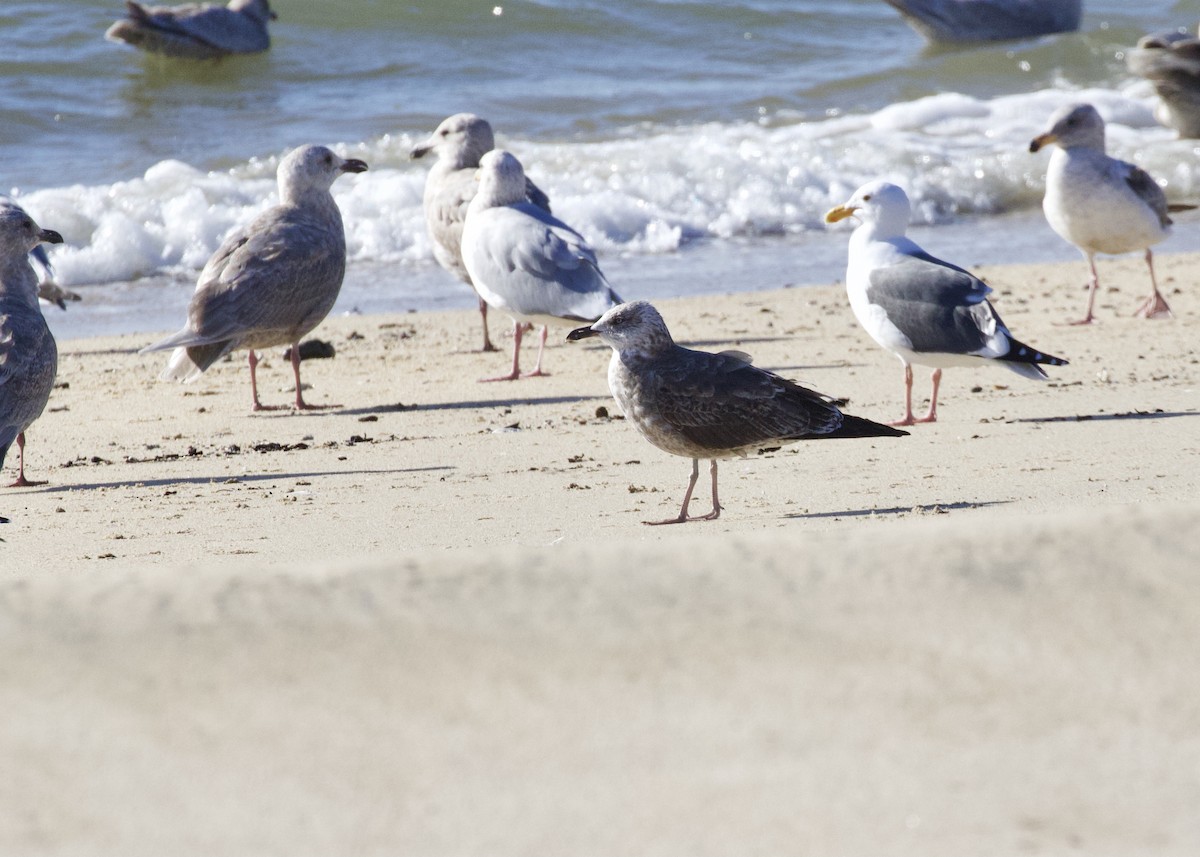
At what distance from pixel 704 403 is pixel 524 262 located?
124 inches

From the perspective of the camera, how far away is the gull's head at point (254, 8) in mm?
18609

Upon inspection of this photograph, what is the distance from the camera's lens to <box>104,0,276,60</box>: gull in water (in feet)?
57.9

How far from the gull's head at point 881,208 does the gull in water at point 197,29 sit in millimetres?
12649

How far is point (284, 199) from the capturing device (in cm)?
814

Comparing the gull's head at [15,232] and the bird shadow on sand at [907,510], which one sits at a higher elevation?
the gull's head at [15,232]

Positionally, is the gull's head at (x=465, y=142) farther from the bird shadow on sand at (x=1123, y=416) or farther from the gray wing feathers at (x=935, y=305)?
the bird shadow on sand at (x=1123, y=416)

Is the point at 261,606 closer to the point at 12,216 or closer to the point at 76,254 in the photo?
the point at 12,216

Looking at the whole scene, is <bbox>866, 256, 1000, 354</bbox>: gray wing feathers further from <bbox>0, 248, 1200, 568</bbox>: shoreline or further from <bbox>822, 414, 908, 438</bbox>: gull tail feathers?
<bbox>822, 414, 908, 438</bbox>: gull tail feathers

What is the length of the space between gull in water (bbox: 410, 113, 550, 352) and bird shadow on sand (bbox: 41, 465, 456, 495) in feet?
9.60

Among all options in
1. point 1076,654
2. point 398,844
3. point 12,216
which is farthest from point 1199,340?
point 398,844

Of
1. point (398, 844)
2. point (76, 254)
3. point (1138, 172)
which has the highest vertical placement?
point (398, 844)

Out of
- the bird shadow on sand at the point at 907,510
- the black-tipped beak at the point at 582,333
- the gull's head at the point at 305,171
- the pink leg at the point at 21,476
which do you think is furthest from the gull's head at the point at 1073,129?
the pink leg at the point at 21,476

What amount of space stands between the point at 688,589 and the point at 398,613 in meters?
0.39

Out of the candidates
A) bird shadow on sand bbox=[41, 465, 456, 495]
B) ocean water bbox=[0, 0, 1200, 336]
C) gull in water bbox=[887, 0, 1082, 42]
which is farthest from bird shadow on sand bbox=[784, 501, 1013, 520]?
gull in water bbox=[887, 0, 1082, 42]
